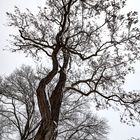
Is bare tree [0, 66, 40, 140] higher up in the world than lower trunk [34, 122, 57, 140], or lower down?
higher up

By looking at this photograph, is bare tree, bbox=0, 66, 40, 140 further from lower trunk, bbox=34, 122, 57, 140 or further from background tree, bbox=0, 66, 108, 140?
lower trunk, bbox=34, 122, 57, 140

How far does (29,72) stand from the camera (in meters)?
22.0

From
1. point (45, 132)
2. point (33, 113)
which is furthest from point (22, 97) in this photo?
point (45, 132)

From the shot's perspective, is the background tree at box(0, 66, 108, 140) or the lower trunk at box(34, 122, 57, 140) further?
the background tree at box(0, 66, 108, 140)

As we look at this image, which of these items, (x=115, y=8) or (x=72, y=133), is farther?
(x=72, y=133)

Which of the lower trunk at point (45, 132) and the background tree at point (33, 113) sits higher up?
the background tree at point (33, 113)

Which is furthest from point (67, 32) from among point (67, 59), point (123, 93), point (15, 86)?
point (15, 86)

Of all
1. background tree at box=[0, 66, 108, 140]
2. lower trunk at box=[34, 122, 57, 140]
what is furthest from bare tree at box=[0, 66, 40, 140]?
lower trunk at box=[34, 122, 57, 140]

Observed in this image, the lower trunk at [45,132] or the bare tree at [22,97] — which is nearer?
the lower trunk at [45,132]

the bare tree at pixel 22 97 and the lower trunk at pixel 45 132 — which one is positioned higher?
the bare tree at pixel 22 97

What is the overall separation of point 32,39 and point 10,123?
11.9 meters

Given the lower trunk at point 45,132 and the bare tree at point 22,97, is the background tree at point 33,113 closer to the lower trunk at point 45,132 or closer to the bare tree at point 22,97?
the bare tree at point 22,97

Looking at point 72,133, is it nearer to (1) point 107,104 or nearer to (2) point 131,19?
(1) point 107,104

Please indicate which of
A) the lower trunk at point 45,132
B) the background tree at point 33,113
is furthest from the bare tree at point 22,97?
the lower trunk at point 45,132
